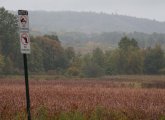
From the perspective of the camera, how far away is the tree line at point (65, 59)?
86875mm

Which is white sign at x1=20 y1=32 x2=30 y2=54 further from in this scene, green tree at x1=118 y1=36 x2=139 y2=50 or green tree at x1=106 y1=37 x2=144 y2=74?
green tree at x1=118 y1=36 x2=139 y2=50

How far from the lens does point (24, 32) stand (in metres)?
10.0

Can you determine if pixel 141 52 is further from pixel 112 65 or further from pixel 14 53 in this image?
pixel 14 53

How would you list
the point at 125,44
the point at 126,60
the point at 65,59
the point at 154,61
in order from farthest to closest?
the point at 125,44 → the point at 65,59 → the point at 126,60 → the point at 154,61

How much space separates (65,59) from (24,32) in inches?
3553

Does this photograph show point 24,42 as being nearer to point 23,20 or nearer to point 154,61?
point 23,20

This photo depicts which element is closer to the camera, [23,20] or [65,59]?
[23,20]

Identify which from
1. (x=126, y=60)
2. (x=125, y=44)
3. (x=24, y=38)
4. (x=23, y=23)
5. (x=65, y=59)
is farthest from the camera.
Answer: (x=125, y=44)

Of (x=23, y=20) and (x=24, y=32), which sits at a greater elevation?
(x=23, y=20)

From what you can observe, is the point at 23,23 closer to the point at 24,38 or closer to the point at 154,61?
the point at 24,38

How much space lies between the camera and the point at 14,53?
8725 centimetres

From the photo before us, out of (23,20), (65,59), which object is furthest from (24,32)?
(65,59)

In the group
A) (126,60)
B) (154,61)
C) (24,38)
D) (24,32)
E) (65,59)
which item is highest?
(24,32)

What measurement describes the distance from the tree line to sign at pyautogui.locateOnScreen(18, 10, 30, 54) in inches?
2793
